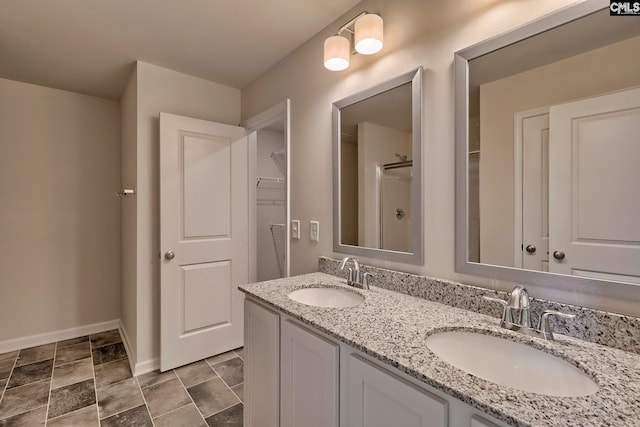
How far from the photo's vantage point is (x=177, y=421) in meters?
1.69

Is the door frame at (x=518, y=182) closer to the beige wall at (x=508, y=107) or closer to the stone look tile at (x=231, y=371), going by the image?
the beige wall at (x=508, y=107)

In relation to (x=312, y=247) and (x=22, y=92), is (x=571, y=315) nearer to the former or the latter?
(x=312, y=247)

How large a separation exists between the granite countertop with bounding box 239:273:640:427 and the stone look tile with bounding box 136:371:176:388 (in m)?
1.38

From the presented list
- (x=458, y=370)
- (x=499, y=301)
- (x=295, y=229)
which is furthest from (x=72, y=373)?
(x=499, y=301)

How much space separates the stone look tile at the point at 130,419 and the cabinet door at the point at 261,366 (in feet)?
2.23

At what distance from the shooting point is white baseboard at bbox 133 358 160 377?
2.18 meters

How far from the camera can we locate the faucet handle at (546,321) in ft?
2.85

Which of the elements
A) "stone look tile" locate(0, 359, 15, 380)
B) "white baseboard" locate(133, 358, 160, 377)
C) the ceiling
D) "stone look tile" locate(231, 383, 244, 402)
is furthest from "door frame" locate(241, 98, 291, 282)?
"stone look tile" locate(0, 359, 15, 380)

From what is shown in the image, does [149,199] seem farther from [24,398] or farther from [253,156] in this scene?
[24,398]

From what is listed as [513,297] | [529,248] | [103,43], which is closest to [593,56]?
[529,248]

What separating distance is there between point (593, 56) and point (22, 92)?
380cm

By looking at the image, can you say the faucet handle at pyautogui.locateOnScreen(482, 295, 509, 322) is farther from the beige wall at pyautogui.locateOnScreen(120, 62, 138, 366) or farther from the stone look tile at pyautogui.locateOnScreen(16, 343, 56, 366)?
the stone look tile at pyautogui.locateOnScreen(16, 343, 56, 366)

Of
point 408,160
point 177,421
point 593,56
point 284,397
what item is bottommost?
point 177,421

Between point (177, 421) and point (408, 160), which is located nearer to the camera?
point (408, 160)
